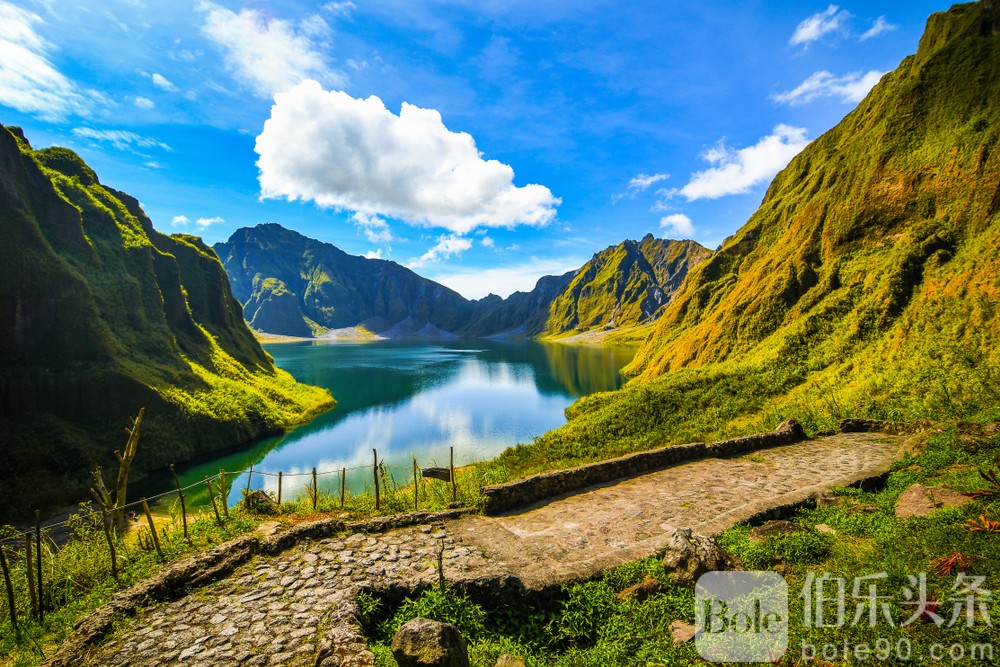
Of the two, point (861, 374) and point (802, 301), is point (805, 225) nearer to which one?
point (802, 301)

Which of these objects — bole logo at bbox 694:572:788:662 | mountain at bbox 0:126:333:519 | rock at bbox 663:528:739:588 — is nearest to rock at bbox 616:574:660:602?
rock at bbox 663:528:739:588

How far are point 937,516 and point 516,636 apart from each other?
8.88 meters

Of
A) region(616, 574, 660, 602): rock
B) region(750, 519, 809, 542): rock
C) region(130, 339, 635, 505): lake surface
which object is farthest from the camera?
region(130, 339, 635, 505): lake surface

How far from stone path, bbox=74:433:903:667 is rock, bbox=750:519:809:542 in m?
0.96

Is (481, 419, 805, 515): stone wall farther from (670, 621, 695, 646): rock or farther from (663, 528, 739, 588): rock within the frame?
(670, 621, 695, 646): rock

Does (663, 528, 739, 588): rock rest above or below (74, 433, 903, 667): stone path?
above

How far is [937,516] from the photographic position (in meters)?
8.25

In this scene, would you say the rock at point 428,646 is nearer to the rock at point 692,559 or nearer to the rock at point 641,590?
the rock at point 641,590

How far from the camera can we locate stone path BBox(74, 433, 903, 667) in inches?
285

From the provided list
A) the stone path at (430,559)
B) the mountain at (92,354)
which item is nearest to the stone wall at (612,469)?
the stone path at (430,559)

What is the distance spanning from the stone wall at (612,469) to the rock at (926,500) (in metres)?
7.77

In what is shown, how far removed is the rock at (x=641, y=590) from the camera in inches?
327

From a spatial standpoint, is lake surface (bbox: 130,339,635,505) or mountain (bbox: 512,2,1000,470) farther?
lake surface (bbox: 130,339,635,505)

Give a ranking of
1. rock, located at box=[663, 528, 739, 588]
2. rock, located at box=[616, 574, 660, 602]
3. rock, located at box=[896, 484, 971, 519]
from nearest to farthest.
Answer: rock, located at box=[663, 528, 739, 588], rock, located at box=[616, 574, 660, 602], rock, located at box=[896, 484, 971, 519]
